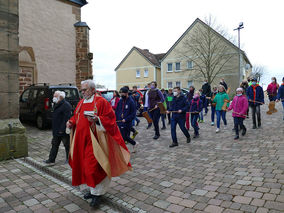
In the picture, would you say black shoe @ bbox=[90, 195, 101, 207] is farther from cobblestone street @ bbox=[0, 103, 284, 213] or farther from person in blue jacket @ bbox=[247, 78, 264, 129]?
person in blue jacket @ bbox=[247, 78, 264, 129]

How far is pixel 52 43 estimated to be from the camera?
16453 mm

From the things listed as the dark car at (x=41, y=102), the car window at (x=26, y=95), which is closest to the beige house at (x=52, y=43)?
the car window at (x=26, y=95)

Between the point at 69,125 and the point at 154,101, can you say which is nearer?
the point at 69,125

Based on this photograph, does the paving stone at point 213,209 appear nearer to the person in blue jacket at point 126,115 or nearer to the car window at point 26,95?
the person in blue jacket at point 126,115

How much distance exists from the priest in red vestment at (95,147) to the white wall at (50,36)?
12.9 metres

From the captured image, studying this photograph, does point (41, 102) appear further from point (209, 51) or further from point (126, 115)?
point (209, 51)

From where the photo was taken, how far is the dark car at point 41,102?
10523 millimetres

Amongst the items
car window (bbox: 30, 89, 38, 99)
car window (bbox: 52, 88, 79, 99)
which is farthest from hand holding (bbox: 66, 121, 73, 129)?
car window (bbox: 30, 89, 38, 99)

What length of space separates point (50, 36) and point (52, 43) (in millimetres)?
442

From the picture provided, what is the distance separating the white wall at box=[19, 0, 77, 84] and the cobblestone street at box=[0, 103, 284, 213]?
10.0 m

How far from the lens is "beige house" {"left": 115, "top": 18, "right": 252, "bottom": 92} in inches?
1388

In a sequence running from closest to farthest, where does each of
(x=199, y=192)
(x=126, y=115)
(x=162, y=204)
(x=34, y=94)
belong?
(x=162, y=204) < (x=199, y=192) < (x=126, y=115) < (x=34, y=94)

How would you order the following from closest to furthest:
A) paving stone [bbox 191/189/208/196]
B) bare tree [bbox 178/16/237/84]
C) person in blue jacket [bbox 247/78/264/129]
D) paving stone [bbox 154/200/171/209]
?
paving stone [bbox 154/200/171/209], paving stone [bbox 191/189/208/196], person in blue jacket [bbox 247/78/264/129], bare tree [bbox 178/16/237/84]

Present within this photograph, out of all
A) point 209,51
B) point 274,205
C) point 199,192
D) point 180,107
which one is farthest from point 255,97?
point 209,51
